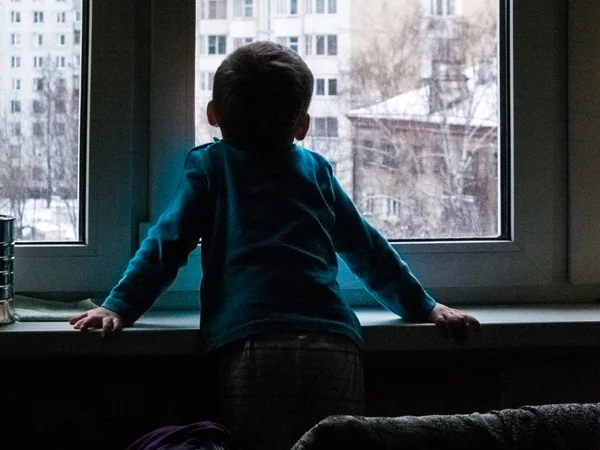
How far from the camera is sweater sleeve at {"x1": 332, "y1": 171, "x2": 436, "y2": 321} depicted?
1304 millimetres

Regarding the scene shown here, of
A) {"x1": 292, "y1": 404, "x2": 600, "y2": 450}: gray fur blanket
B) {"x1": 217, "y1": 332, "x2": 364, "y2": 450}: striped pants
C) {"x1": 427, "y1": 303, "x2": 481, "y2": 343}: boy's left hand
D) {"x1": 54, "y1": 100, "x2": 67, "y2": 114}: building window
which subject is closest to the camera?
{"x1": 292, "y1": 404, "x2": 600, "y2": 450}: gray fur blanket

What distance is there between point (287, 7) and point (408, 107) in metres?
0.27

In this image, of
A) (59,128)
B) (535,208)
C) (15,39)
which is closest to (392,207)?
(535,208)

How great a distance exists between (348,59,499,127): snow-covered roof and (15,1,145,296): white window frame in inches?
15.0

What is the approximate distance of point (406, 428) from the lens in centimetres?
90

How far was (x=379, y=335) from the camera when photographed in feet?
4.12

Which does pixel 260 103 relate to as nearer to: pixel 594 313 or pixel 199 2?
pixel 199 2

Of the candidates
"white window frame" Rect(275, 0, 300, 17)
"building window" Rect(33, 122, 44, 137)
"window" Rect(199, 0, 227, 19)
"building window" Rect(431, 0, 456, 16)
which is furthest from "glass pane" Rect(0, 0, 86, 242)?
"building window" Rect(431, 0, 456, 16)

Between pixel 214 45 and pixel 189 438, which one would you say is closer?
pixel 189 438

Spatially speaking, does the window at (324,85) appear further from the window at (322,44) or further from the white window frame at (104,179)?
the white window frame at (104,179)

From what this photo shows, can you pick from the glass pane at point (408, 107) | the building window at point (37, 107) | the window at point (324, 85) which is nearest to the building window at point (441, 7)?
the glass pane at point (408, 107)

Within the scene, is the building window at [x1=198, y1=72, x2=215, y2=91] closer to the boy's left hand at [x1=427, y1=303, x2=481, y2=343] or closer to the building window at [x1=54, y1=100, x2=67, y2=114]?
the building window at [x1=54, y1=100, x2=67, y2=114]

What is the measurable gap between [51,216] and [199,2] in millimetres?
435

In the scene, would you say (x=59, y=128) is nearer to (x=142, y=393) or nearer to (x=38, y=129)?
(x=38, y=129)
